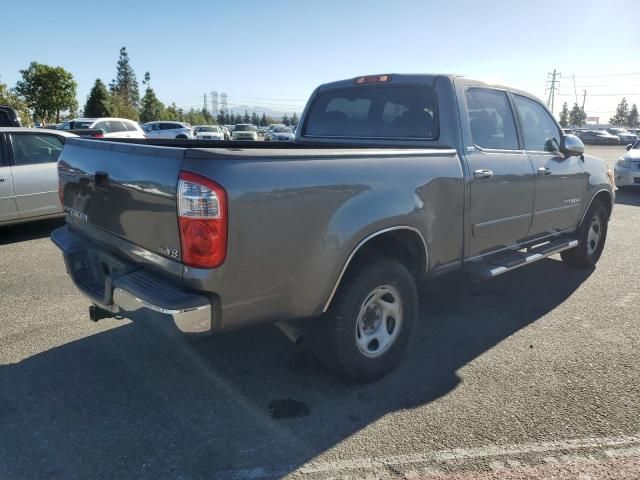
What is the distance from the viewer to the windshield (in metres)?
4.18

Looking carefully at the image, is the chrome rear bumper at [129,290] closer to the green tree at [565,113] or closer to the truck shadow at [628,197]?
the truck shadow at [628,197]

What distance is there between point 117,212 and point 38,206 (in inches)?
204

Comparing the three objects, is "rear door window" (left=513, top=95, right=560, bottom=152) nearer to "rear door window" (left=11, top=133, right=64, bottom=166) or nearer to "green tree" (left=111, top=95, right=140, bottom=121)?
"rear door window" (left=11, top=133, right=64, bottom=166)

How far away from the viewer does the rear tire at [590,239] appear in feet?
19.0

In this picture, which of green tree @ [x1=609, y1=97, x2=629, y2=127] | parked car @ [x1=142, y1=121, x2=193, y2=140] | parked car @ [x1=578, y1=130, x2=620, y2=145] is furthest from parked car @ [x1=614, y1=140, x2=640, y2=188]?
green tree @ [x1=609, y1=97, x2=629, y2=127]

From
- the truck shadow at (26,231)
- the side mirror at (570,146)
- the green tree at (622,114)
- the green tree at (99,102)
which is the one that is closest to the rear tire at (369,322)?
the side mirror at (570,146)

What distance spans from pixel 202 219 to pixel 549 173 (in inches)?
141

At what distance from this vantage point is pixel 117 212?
9.95ft

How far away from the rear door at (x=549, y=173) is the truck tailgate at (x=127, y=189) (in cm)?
334

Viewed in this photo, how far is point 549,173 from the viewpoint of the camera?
15.9 ft

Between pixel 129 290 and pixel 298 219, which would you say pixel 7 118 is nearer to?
pixel 129 290

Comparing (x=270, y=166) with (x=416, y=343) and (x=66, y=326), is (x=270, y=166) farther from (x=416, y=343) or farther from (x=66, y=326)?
(x=66, y=326)

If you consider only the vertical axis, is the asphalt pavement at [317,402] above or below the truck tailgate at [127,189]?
below

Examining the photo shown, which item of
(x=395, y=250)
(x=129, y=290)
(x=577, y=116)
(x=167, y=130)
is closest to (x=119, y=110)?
(x=167, y=130)
